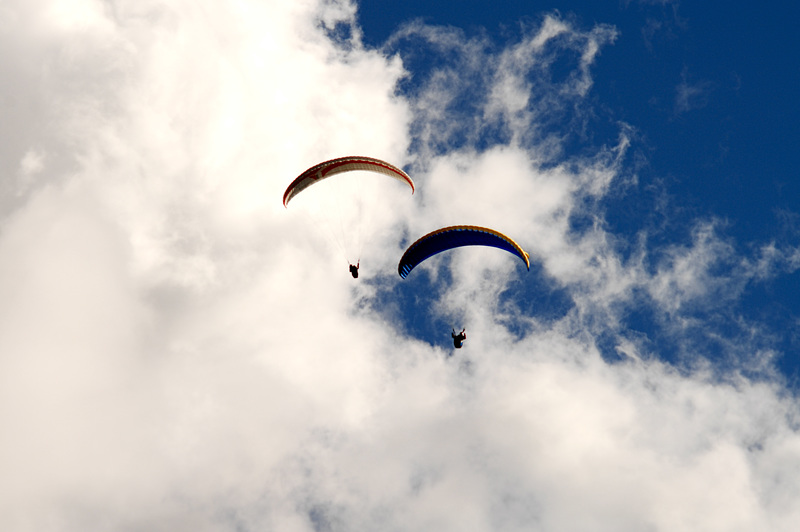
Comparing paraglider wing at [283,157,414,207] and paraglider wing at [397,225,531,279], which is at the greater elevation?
paraglider wing at [283,157,414,207]

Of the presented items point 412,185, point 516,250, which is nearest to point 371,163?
point 412,185

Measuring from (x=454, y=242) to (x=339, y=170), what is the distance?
908 cm

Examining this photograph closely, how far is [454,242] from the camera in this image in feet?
136

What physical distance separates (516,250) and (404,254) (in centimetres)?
749

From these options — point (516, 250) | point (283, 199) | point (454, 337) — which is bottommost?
point (454, 337)

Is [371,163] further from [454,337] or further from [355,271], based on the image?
[454,337]

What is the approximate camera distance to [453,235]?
4103cm

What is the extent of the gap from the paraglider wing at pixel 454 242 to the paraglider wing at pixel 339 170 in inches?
146

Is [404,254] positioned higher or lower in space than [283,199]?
lower

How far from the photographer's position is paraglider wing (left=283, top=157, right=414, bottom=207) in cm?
4131

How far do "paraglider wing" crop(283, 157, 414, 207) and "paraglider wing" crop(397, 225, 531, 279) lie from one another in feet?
12.2

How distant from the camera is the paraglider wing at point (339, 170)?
136 ft

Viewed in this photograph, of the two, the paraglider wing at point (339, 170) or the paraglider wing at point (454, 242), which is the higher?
the paraglider wing at point (339, 170)

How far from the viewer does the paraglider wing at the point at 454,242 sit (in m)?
40.8
